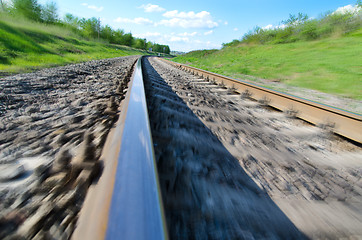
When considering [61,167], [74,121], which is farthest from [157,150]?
[74,121]

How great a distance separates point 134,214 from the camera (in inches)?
Answer: 14.5

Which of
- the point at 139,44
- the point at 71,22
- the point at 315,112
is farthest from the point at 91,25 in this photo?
the point at 315,112

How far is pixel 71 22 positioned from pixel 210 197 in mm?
64357

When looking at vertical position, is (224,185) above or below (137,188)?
below

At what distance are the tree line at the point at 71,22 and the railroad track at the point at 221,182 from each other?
31.2 m

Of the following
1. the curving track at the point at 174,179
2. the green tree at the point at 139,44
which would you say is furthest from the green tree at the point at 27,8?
the curving track at the point at 174,179

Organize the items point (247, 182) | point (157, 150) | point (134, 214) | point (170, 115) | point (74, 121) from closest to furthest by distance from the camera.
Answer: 1. point (134, 214)
2. point (247, 182)
3. point (157, 150)
4. point (74, 121)
5. point (170, 115)

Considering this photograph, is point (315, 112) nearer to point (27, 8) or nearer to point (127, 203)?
point (127, 203)

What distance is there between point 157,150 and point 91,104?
107cm

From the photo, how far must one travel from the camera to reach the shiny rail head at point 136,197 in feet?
1.12

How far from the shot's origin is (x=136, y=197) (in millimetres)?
417

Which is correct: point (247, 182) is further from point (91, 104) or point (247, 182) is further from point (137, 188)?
point (91, 104)

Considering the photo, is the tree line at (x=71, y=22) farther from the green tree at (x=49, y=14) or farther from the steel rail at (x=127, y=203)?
the steel rail at (x=127, y=203)

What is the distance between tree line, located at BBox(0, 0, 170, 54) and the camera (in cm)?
2962
